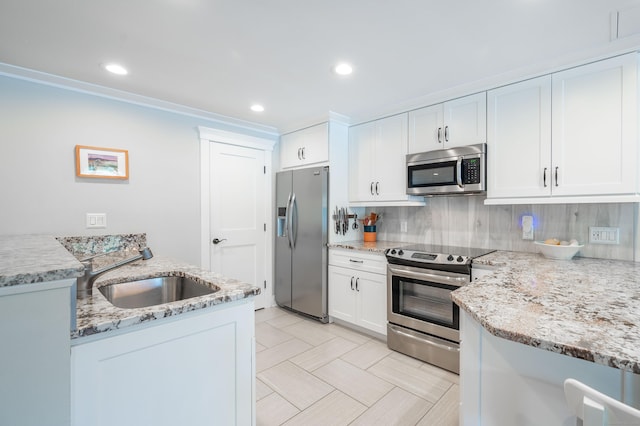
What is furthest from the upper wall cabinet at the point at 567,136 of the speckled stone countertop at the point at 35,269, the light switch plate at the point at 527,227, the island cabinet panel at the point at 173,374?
the speckled stone countertop at the point at 35,269

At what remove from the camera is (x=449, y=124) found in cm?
265

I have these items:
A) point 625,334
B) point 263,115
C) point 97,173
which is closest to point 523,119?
point 625,334

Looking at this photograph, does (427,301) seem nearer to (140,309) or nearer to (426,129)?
(426,129)

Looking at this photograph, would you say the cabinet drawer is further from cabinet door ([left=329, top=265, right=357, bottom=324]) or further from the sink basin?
the sink basin

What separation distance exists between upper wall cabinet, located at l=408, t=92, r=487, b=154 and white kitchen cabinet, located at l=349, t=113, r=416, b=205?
142 millimetres

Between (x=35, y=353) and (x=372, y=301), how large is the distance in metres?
2.52

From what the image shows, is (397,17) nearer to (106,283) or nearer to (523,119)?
(523,119)

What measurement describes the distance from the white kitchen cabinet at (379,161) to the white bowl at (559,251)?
3.80 ft

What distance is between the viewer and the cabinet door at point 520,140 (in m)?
2.17

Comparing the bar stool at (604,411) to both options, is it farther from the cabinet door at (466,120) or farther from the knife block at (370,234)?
the knife block at (370,234)

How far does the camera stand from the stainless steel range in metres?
2.29

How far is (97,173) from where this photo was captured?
8.42 ft

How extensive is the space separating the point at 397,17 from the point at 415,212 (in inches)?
79.5

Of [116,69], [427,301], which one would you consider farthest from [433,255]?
[116,69]
